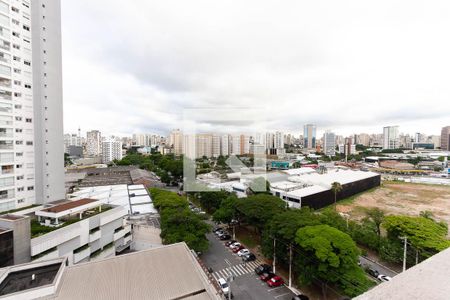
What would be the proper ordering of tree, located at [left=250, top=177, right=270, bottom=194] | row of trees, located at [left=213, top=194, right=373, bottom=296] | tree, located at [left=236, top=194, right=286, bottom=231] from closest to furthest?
row of trees, located at [left=213, top=194, right=373, bottom=296] → tree, located at [left=236, top=194, right=286, bottom=231] → tree, located at [left=250, top=177, right=270, bottom=194]

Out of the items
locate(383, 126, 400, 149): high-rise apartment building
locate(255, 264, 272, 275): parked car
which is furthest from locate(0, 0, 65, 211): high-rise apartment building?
locate(383, 126, 400, 149): high-rise apartment building

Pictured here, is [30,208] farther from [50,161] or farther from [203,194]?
[203,194]

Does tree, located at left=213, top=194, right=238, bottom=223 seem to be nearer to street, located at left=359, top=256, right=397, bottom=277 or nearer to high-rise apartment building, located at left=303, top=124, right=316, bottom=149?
street, located at left=359, top=256, right=397, bottom=277

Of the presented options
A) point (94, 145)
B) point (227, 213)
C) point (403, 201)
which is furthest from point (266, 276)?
point (94, 145)

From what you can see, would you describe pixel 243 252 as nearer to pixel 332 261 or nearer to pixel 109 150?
pixel 332 261

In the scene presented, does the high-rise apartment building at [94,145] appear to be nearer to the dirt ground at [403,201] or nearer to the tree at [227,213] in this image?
the tree at [227,213]

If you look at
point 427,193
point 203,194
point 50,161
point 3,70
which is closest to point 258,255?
point 203,194

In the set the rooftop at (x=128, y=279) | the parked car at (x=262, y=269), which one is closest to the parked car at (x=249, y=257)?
the parked car at (x=262, y=269)
